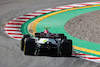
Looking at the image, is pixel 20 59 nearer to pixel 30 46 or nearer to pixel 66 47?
pixel 30 46

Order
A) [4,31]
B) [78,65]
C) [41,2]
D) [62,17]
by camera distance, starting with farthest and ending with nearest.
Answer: [41,2] < [62,17] < [4,31] < [78,65]

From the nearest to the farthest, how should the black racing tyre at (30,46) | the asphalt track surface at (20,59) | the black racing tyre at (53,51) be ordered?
1. the asphalt track surface at (20,59)
2. the black racing tyre at (30,46)
3. the black racing tyre at (53,51)

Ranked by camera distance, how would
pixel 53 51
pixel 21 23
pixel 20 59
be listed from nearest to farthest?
pixel 20 59, pixel 53 51, pixel 21 23

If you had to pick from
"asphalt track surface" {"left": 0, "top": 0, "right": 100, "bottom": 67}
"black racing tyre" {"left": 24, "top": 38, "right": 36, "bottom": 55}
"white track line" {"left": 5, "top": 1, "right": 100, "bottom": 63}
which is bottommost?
"asphalt track surface" {"left": 0, "top": 0, "right": 100, "bottom": 67}

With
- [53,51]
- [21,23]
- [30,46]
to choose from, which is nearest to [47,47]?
[53,51]

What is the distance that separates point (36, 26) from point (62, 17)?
332 centimetres

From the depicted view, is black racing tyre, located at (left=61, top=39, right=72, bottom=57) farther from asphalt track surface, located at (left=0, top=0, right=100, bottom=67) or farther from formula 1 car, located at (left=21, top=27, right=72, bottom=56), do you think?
asphalt track surface, located at (left=0, top=0, right=100, bottom=67)

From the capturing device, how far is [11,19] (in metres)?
25.4

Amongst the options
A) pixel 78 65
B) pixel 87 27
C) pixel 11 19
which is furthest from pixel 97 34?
pixel 11 19

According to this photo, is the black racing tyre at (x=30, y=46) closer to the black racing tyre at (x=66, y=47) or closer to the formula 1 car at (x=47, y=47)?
the formula 1 car at (x=47, y=47)

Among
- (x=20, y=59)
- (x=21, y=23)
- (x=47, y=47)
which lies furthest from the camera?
(x=21, y=23)

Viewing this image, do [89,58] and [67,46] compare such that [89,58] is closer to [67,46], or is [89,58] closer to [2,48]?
[67,46]

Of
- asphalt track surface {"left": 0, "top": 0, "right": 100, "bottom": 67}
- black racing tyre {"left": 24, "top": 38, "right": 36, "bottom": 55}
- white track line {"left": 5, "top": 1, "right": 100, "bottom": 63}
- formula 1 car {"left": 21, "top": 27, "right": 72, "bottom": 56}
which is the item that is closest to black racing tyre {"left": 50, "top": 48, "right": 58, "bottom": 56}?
formula 1 car {"left": 21, "top": 27, "right": 72, "bottom": 56}

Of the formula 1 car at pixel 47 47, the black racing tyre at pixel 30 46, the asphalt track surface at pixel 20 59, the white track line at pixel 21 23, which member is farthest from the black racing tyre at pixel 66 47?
the black racing tyre at pixel 30 46
